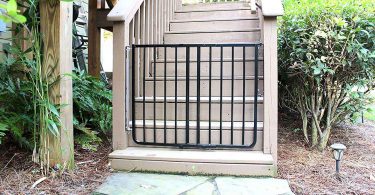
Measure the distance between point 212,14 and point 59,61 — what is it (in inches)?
99.1

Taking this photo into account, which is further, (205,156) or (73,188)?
(205,156)

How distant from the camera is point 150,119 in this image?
8.73ft

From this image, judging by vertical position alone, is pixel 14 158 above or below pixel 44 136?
below

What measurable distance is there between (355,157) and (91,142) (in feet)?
7.20

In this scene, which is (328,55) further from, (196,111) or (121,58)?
(121,58)

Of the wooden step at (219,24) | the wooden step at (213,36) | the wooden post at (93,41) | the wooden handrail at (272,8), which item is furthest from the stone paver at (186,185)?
the wooden step at (219,24)

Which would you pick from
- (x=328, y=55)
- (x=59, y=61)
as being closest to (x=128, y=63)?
(x=59, y=61)

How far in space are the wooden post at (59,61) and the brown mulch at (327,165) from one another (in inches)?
57.2

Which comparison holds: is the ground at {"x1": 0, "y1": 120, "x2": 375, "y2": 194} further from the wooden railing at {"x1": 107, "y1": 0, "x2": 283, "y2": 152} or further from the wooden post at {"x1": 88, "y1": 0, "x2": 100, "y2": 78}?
the wooden post at {"x1": 88, "y1": 0, "x2": 100, "y2": 78}

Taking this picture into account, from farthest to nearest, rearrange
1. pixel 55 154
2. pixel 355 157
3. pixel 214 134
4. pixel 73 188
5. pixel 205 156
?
pixel 355 157
pixel 214 134
pixel 205 156
pixel 55 154
pixel 73 188

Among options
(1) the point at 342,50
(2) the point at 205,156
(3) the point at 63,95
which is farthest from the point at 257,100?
(3) the point at 63,95

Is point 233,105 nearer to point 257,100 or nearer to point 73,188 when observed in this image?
point 257,100

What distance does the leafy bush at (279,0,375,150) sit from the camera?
2.44 meters

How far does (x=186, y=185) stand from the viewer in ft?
6.57
